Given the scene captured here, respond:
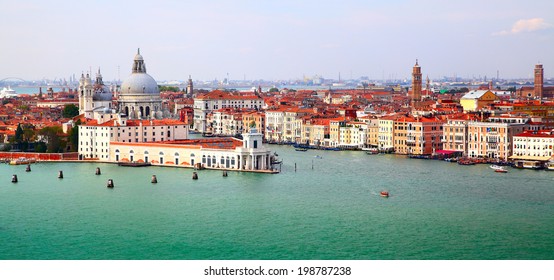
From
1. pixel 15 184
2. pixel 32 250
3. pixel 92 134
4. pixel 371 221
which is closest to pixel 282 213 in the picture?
pixel 371 221

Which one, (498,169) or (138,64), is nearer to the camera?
(498,169)

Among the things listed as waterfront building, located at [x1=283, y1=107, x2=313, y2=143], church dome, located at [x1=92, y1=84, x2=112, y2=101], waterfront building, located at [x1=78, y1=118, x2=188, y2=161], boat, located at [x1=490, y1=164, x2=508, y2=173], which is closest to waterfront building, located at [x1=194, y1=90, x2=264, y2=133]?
waterfront building, located at [x1=283, y1=107, x2=313, y2=143]

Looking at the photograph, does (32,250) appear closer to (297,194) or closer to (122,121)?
(297,194)

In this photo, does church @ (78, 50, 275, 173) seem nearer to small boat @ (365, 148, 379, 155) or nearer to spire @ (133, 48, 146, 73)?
spire @ (133, 48, 146, 73)

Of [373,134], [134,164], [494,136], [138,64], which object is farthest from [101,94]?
[494,136]

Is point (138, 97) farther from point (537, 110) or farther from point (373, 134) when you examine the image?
point (537, 110)
